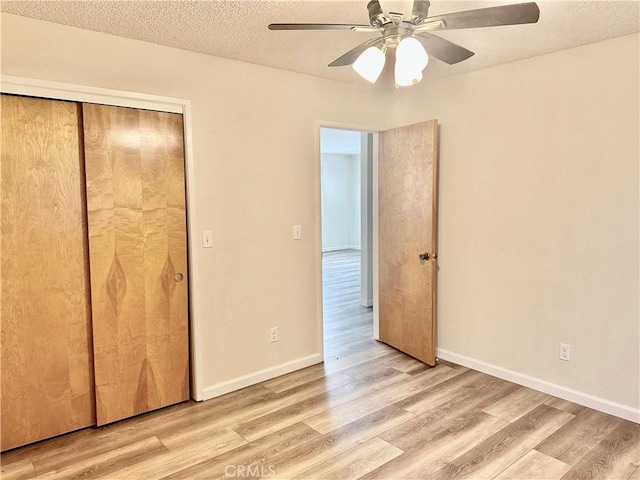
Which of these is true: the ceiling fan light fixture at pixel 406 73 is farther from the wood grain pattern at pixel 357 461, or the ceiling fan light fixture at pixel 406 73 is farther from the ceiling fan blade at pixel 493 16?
the wood grain pattern at pixel 357 461

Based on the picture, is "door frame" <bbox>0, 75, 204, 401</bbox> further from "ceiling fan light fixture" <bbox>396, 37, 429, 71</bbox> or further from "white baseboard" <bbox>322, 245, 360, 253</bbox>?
"white baseboard" <bbox>322, 245, 360, 253</bbox>

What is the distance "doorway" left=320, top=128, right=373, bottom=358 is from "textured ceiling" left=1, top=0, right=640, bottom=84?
1278mm

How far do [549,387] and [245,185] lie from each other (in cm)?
262

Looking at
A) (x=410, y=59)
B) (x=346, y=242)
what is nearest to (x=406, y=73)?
(x=410, y=59)

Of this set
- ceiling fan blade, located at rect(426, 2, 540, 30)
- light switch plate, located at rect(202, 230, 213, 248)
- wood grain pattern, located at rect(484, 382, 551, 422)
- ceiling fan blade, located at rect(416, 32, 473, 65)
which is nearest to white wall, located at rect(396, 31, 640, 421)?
wood grain pattern, located at rect(484, 382, 551, 422)

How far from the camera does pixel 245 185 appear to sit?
124 inches

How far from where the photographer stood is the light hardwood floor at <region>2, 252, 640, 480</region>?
7.30 feet

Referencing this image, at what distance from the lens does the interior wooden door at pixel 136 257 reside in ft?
8.46

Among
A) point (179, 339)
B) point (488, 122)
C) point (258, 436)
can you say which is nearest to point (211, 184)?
point (179, 339)

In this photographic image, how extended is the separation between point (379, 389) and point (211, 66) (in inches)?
102

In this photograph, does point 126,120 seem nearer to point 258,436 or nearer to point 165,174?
point 165,174

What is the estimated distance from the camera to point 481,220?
3371 mm

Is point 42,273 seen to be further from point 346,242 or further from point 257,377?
point 346,242

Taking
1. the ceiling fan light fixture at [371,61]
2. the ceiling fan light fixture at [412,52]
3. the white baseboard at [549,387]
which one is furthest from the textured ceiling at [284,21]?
the white baseboard at [549,387]
